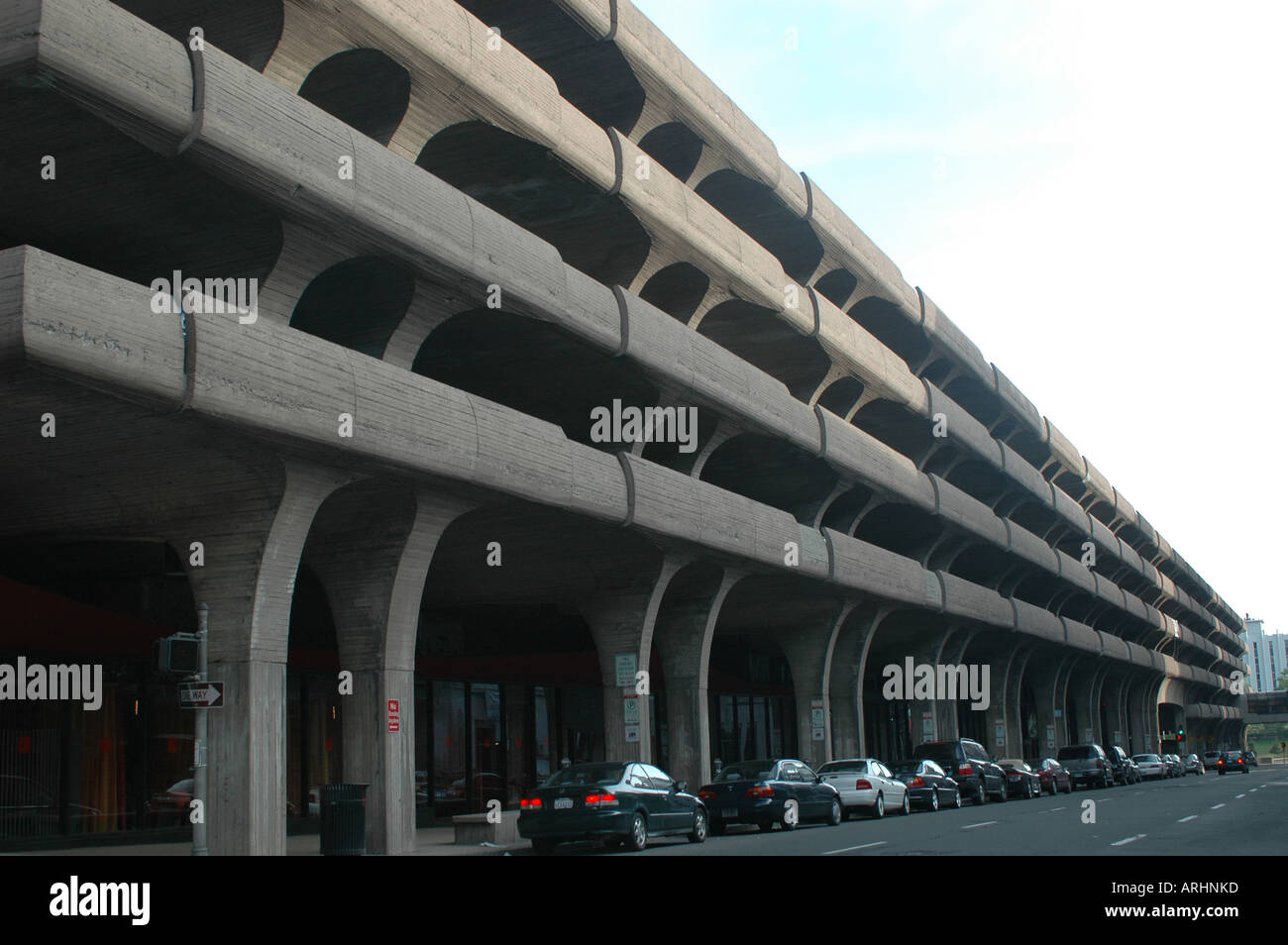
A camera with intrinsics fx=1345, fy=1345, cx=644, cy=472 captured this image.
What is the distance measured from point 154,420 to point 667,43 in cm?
1734

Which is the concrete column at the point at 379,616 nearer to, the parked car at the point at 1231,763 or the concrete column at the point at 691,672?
the concrete column at the point at 691,672

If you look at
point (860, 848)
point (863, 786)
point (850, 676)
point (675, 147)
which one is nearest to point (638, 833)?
point (860, 848)

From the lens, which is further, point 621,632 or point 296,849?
point 621,632

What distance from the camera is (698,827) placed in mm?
22938

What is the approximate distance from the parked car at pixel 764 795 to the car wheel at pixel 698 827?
6.53ft

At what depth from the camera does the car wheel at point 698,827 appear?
75.1ft

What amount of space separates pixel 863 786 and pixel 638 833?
9350mm

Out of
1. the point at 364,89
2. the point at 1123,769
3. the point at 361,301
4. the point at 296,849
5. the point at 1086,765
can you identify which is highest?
the point at 364,89

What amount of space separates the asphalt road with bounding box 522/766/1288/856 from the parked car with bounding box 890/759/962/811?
0.90 metres

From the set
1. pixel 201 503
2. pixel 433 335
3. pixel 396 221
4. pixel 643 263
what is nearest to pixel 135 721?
pixel 201 503

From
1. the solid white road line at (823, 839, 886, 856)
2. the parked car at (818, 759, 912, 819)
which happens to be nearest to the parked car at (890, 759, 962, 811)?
the parked car at (818, 759, 912, 819)

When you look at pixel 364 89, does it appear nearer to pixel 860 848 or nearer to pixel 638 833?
pixel 638 833

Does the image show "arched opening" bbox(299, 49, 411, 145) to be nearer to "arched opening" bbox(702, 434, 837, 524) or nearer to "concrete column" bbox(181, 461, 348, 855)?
"concrete column" bbox(181, 461, 348, 855)

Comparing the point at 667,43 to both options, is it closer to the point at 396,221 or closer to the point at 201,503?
the point at 396,221
